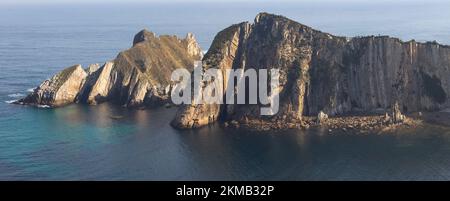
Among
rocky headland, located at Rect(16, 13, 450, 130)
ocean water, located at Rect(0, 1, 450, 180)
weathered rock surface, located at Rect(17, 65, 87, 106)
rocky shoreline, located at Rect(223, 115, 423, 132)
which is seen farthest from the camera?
weathered rock surface, located at Rect(17, 65, 87, 106)

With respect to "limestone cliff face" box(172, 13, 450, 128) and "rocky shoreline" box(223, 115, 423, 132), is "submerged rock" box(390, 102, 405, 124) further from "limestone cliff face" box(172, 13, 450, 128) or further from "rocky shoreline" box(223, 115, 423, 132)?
"limestone cliff face" box(172, 13, 450, 128)

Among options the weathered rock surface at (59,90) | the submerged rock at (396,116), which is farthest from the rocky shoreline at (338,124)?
the weathered rock surface at (59,90)

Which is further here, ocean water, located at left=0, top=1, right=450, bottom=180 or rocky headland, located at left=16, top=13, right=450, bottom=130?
rocky headland, located at left=16, top=13, right=450, bottom=130

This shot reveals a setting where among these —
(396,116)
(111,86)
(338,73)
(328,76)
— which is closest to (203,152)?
(328,76)

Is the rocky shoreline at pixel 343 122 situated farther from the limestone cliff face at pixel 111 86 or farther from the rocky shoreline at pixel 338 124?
the limestone cliff face at pixel 111 86

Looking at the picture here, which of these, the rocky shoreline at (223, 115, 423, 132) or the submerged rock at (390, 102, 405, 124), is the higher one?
the submerged rock at (390, 102, 405, 124)

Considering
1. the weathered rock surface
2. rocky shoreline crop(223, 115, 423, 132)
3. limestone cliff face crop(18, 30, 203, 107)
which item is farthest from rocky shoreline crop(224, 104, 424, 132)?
the weathered rock surface
